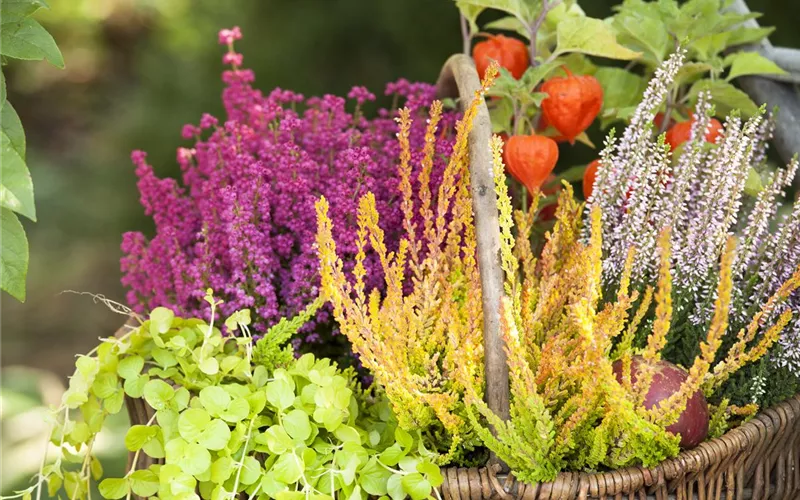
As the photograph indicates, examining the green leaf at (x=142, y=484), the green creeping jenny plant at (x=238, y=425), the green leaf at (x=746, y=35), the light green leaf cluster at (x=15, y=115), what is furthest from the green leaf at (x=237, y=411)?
the green leaf at (x=746, y=35)

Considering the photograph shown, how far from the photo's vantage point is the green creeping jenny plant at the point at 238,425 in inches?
30.9

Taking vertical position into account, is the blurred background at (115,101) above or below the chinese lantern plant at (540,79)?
above

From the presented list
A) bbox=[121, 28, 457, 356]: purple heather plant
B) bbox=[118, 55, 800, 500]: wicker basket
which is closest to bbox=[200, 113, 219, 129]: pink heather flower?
bbox=[121, 28, 457, 356]: purple heather plant

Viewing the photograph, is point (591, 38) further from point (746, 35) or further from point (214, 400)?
point (214, 400)

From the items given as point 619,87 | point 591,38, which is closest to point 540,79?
point 591,38

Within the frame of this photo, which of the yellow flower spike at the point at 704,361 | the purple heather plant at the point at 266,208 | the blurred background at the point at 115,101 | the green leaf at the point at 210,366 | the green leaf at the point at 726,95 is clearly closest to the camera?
the yellow flower spike at the point at 704,361

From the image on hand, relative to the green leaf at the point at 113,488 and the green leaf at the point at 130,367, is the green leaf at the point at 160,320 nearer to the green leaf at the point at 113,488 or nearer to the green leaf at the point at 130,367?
the green leaf at the point at 130,367

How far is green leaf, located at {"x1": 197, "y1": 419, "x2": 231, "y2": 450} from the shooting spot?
2.59 ft

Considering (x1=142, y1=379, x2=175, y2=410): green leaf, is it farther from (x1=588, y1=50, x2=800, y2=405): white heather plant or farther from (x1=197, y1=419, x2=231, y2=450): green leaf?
(x1=588, y1=50, x2=800, y2=405): white heather plant

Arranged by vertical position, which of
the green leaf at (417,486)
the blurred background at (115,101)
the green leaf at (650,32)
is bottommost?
the green leaf at (417,486)

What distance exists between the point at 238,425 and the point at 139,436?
12cm

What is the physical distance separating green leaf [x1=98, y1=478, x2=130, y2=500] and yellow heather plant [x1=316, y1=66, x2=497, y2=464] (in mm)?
292

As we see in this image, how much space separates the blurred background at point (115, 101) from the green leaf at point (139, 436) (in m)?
0.29

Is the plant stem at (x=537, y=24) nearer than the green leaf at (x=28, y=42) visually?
No
